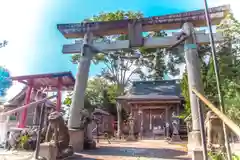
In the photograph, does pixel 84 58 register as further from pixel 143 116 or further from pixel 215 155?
pixel 143 116

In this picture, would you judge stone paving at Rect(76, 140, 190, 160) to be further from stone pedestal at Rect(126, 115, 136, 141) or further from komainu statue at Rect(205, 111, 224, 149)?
stone pedestal at Rect(126, 115, 136, 141)

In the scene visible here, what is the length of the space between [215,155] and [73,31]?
276 inches

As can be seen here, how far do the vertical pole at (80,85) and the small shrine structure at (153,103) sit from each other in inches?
344

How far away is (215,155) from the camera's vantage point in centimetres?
347

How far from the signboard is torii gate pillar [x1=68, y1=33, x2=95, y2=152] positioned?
42 cm

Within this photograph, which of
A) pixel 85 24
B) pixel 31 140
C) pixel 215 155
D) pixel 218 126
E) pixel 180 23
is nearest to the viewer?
pixel 215 155

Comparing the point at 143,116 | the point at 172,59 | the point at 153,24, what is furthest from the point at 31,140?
the point at 172,59

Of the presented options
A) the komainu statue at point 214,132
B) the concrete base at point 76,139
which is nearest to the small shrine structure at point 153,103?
the concrete base at point 76,139

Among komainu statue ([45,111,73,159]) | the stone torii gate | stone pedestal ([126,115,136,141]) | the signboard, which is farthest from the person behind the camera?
stone pedestal ([126,115,136,141])

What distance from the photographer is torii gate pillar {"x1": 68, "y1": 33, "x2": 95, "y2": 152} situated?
21.0ft

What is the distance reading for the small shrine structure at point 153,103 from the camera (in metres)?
15.5

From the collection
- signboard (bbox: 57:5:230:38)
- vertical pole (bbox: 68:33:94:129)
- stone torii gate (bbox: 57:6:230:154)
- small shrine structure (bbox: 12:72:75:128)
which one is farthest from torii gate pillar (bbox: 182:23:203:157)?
small shrine structure (bbox: 12:72:75:128)

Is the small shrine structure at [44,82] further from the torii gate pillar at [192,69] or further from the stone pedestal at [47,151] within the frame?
the torii gate pillar at [192,69]

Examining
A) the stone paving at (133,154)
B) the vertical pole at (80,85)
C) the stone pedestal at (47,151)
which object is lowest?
the stone paving at (133,154)
